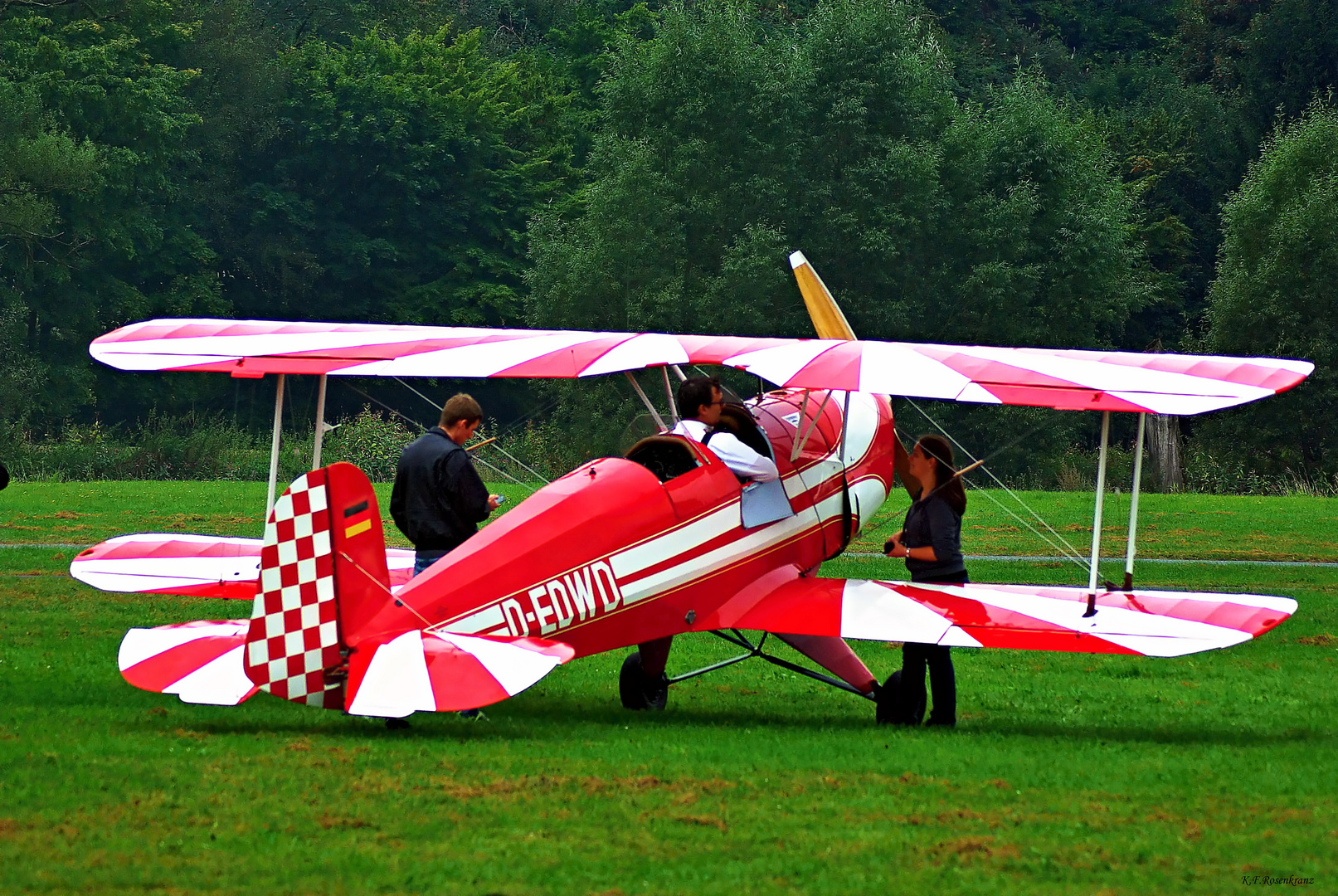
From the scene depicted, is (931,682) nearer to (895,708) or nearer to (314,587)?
(895,708)

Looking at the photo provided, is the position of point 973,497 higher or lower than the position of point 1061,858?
lower

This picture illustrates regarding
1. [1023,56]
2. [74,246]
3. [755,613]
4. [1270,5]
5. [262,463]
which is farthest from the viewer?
[1023,56]

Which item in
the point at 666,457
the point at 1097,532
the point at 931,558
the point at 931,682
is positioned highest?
the point at 666,457

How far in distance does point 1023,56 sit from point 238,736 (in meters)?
67.0

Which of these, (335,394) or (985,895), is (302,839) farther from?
(335,394)

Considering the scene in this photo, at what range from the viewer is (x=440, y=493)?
926cm

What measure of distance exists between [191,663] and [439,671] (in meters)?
1.40

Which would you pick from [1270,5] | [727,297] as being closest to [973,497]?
[727,297]

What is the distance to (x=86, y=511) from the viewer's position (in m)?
23.6

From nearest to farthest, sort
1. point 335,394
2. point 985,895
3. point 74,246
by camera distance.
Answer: point 985,895 < point 74,246 < point 335,394

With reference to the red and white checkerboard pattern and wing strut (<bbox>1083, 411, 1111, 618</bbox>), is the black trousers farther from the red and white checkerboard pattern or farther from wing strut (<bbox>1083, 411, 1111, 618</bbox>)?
the red and white checkerboard pattern

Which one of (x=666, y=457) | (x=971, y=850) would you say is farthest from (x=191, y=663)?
(x=971, y=850)

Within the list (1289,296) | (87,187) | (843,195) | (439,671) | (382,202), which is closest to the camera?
(439,671)

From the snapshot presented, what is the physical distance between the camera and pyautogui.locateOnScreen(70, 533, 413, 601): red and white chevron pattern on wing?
10.1m
